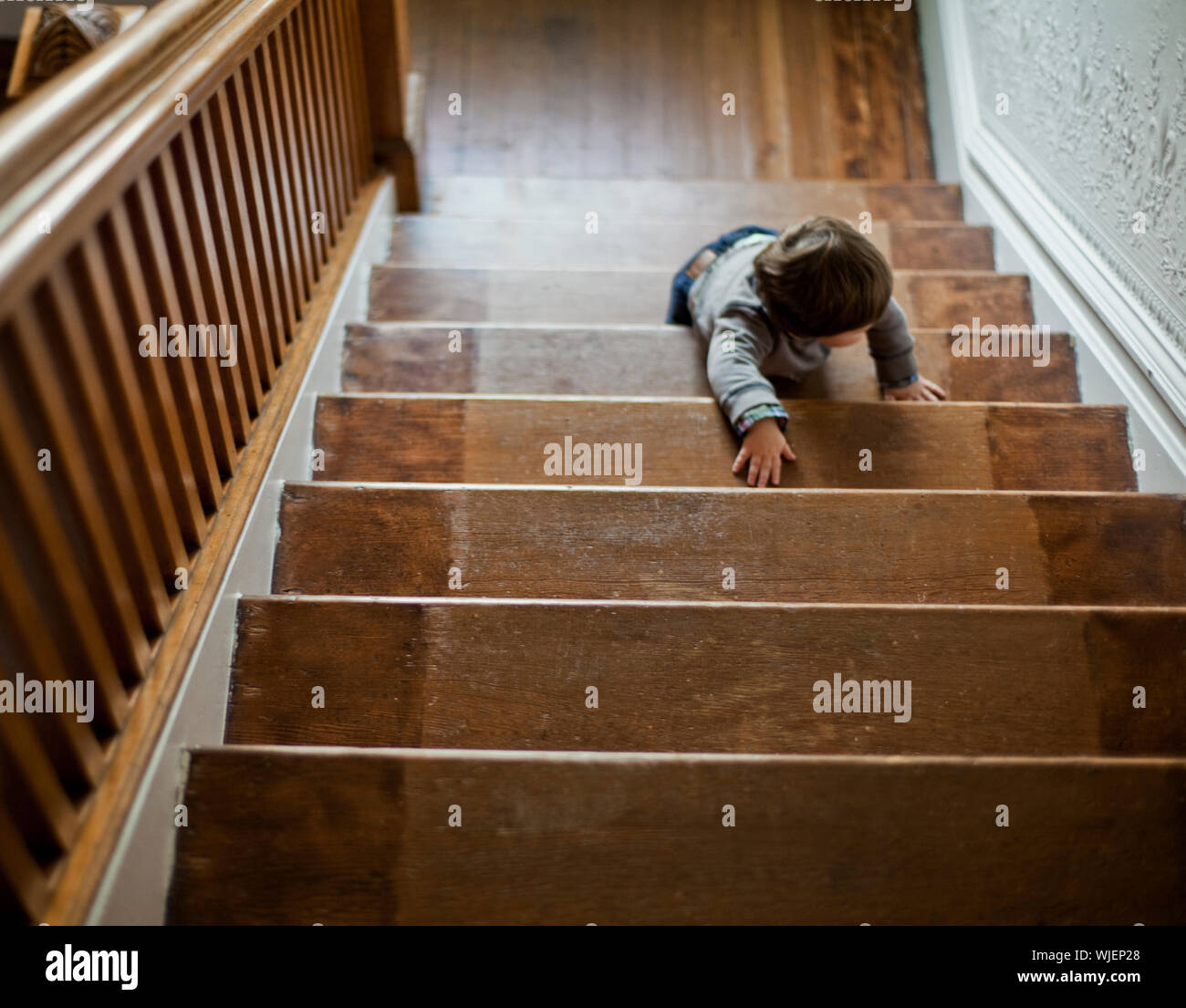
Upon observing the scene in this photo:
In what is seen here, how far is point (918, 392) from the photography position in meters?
1.74

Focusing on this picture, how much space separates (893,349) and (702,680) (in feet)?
2.72

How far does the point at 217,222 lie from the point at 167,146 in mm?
→ 189

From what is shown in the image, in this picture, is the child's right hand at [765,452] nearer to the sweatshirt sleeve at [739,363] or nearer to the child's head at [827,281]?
the sweatshirt sleeve at [739,363]

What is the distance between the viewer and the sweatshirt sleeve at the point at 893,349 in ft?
5.44

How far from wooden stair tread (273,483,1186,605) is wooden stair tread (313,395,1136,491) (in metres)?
0.16

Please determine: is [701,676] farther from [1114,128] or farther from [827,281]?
[1114,128]

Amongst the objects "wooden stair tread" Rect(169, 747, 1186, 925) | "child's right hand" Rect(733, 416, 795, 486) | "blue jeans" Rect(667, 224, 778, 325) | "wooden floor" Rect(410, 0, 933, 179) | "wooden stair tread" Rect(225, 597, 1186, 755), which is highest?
"wooden floor" Rect(410, 0, 933, 179)

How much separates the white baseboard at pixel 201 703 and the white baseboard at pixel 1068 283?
4.36 ft

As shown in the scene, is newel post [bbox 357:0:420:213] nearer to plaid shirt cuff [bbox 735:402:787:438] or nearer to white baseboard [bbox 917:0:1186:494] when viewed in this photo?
plaid shirt cuff [bbox 735:402:787:438]

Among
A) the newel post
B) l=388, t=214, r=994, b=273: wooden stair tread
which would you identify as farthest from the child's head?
the newel post

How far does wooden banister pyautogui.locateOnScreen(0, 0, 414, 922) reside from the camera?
30.5 inches

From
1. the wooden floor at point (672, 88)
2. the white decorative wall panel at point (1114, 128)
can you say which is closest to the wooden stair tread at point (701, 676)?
the white decorative wall panel at point (1114, 128)
